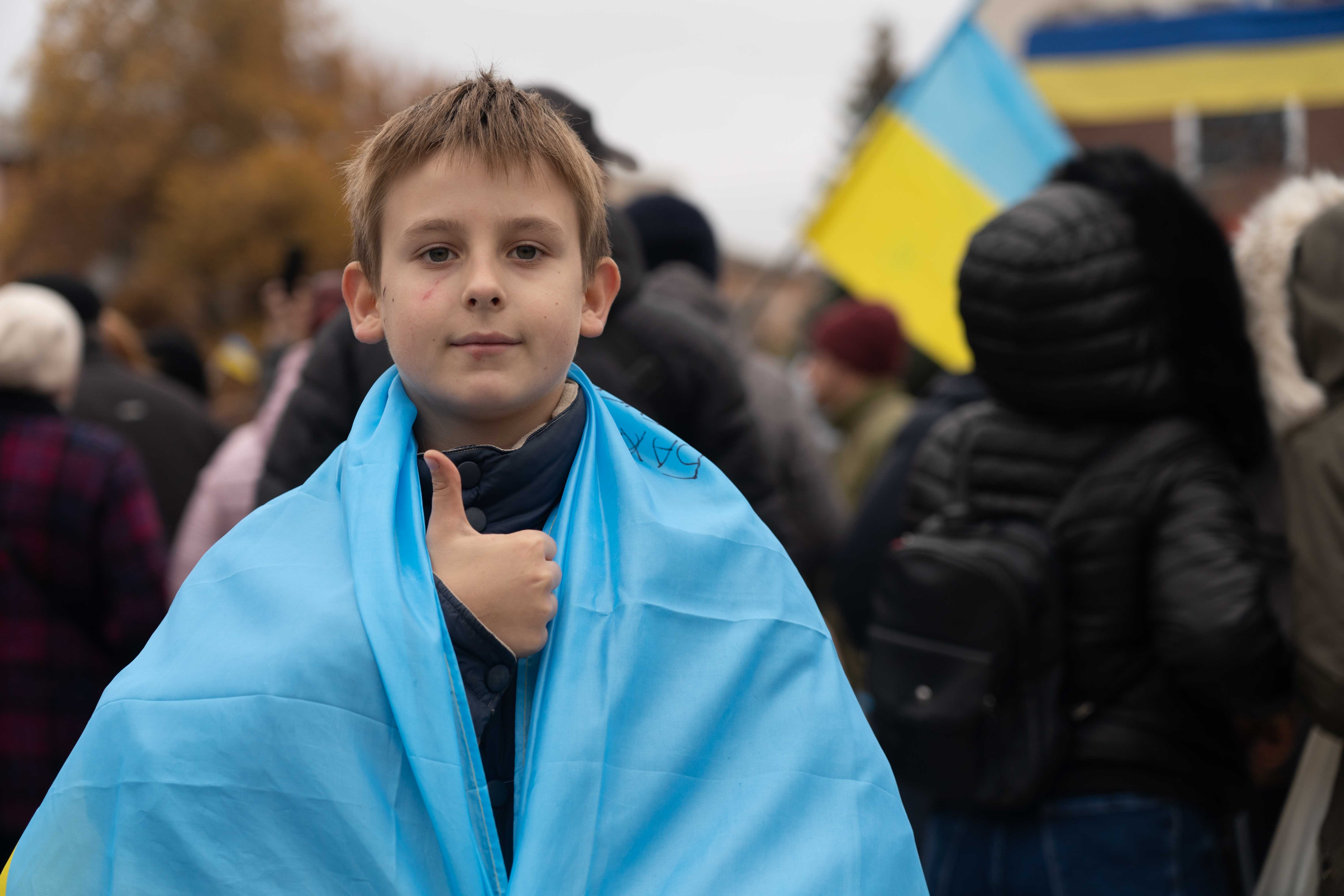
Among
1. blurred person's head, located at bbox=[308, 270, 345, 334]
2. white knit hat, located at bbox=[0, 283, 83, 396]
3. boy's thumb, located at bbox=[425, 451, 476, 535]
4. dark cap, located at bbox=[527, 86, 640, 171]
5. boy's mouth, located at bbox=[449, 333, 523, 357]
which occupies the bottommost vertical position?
boy's thumb, located at bbox=[425, 451, 476, 535]

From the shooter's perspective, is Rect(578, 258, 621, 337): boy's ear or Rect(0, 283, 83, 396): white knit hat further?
Rect(0, 283, 83, 396): white knit hat

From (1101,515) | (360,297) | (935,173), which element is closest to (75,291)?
(935,173)

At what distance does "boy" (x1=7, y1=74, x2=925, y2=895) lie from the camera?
4.95ft

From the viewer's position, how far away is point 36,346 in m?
3.75

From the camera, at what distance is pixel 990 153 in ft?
17.5

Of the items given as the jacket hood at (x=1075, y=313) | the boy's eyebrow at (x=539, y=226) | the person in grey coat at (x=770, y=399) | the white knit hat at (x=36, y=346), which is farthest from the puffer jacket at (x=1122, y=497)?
the white knit hat at (x=36, y=346)

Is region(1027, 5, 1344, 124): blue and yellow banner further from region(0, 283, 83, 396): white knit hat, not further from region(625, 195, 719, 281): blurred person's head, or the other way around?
region(0, 283, 83, 396): white knit hat

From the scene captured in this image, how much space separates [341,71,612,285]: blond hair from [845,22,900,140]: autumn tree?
42.7m

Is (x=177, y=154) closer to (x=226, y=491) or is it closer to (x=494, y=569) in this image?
(x=226, y=491)

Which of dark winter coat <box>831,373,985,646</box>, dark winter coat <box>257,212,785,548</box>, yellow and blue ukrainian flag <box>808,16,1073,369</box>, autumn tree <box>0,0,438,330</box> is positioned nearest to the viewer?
dark winter coat <box>257,212,785,548</box>

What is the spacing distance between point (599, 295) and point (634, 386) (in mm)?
887

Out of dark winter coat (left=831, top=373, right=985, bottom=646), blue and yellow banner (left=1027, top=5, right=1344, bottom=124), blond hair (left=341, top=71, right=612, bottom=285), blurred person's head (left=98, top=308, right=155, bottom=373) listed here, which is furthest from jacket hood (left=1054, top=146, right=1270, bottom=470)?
blue and yellow banner (left=1027, top=5, right=1344, bottom=124)

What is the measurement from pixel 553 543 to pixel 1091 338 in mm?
1456

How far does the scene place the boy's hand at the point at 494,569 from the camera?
5.32ft
